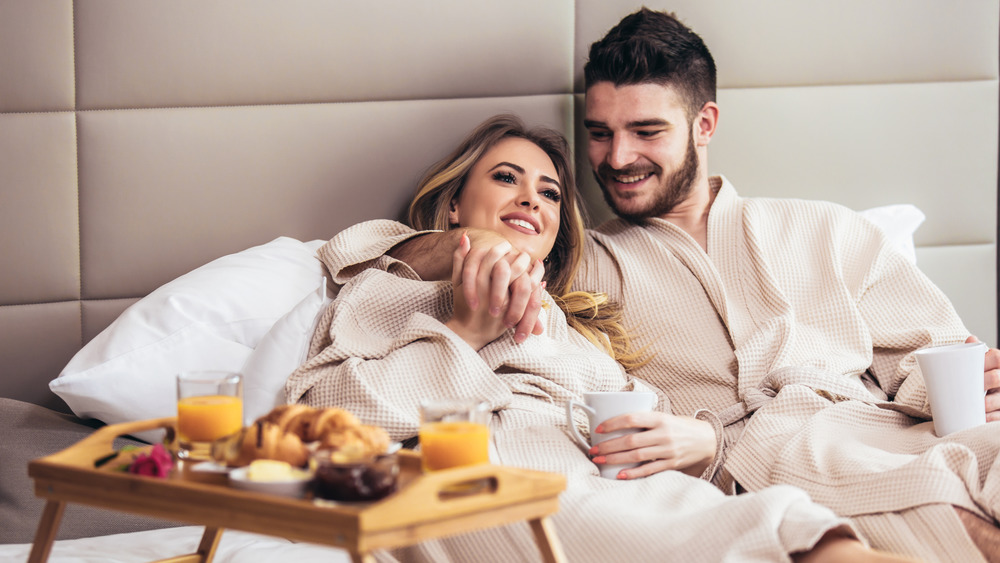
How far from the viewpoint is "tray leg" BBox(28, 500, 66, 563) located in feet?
3.10

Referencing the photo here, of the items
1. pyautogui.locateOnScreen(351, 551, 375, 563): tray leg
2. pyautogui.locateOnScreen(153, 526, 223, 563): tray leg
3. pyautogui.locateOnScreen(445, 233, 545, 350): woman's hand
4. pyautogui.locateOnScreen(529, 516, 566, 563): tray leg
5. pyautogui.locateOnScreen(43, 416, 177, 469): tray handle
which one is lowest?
pyautogui.locateOnScreen(153, 526, 223, 563): tray leg

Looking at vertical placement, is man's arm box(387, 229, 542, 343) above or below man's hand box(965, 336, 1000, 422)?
above

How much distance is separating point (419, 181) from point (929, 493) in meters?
1.29

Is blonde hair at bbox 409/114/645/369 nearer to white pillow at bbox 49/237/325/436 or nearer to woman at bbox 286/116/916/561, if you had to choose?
woman at bbox 286/116/916/561

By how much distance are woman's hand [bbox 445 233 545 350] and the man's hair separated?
24.2 inches

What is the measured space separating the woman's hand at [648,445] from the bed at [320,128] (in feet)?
1.99

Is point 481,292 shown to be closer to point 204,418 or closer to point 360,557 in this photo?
point 204,418

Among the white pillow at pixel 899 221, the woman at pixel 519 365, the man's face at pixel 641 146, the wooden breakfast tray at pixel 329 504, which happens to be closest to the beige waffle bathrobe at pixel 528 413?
the woman at pixel 519 365

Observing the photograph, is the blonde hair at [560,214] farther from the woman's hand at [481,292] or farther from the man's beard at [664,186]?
the woman's hand at [481,292]

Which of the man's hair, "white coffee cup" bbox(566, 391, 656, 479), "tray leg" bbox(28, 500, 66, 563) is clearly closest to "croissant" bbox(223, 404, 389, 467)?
"tray leg" bbox(28, 500, 66, 563)

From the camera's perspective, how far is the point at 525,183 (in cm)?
184

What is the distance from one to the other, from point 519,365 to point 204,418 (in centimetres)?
65

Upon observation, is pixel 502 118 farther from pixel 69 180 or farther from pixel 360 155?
pixel 69 180

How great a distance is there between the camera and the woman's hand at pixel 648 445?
1.28 meters
